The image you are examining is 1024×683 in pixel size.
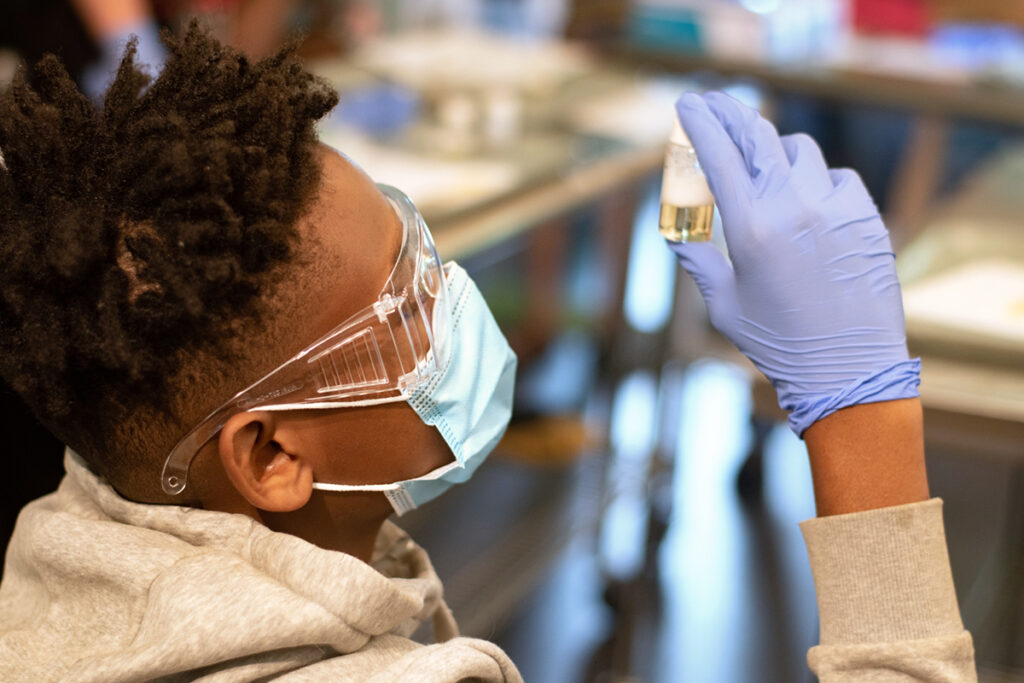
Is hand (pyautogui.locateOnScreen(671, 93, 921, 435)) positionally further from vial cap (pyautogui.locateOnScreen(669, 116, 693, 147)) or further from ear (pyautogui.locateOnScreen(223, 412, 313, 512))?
ear (pyautogui.locateOnScreen(223, 412, 313, 512))

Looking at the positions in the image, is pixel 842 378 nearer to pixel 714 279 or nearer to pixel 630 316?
pixel 714 279

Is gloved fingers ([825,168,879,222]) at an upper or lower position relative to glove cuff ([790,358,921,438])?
upper

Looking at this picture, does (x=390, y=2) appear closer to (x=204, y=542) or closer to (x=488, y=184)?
(x=488, y=184)

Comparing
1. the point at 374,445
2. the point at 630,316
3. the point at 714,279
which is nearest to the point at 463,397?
the point at 374,445

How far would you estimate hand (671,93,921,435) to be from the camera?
83 centimetres

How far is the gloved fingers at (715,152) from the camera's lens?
0.85m

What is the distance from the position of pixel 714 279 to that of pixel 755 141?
0.42ft

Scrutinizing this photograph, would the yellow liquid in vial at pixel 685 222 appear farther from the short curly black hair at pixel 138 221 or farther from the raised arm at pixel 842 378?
the short curly black hair at pixel 138 221

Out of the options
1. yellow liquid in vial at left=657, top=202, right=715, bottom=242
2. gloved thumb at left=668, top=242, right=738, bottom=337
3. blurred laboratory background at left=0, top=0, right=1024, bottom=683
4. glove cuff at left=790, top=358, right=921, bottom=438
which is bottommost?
blurred laboratory background at left=0, top=0, right=1024, bottom=683

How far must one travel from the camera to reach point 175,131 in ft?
2.27

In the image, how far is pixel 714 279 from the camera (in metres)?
0.92

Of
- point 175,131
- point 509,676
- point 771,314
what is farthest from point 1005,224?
point 175,131

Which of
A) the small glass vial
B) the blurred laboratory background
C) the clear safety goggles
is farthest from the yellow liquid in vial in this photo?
the blurred laboratory background

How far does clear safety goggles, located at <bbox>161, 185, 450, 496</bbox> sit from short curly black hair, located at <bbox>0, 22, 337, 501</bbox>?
0.05 meters
